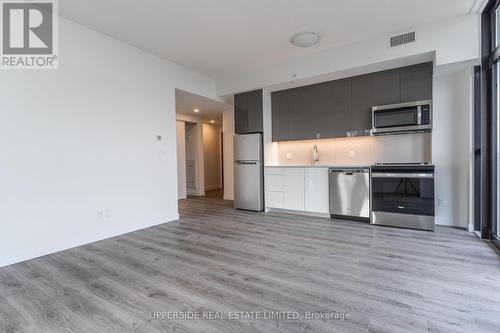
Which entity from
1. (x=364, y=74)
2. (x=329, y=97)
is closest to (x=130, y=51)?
(x=329, y=97)

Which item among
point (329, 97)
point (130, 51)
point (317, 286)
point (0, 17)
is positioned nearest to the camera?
point (317, 286)

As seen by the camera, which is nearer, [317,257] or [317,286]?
[317,286]

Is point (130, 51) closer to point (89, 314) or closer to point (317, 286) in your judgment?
point (89, 314)

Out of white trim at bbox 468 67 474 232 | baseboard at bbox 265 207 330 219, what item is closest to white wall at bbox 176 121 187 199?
baseboard at bbox 265 207 330 219

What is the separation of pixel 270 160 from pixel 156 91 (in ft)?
8.21

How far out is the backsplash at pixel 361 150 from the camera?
3.83 m

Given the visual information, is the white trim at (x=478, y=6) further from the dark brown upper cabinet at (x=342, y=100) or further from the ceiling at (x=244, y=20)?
the dark brown upper cabinet at (x=342, y=100)

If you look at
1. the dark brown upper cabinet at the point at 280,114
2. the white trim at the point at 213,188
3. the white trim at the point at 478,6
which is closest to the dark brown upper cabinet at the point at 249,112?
the dark brown upper cabinet at the point at 280,114

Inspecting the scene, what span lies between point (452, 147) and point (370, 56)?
1793mm

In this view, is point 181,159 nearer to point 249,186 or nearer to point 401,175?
point 249,186

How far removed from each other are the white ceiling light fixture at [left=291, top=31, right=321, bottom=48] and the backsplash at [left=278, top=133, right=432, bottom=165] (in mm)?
1784

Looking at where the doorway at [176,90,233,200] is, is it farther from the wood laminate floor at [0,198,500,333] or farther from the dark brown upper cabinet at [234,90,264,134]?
the wood laminate floor at [0,198,500,333]

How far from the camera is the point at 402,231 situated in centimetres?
337

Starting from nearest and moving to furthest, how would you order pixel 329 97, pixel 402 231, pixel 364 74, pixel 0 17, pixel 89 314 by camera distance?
pixel 89 314 → pixel 0 17 → pixel 402 231 → pixel 364 74 → pixel 329 97
